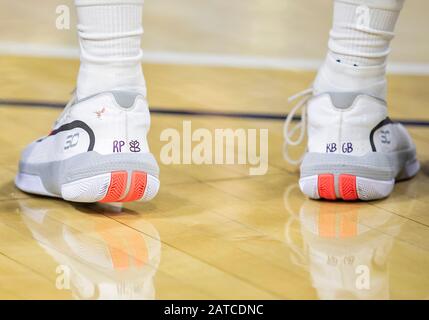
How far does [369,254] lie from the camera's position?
1.00 m

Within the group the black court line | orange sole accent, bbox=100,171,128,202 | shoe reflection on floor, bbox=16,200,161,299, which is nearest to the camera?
shoe reflection on floor, bbox=16,200,161,299

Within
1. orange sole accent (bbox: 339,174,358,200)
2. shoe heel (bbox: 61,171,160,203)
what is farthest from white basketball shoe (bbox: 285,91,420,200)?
shoe heel (bbox: 61,171,160,203)

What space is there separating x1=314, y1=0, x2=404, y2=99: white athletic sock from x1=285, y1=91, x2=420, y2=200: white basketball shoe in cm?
2

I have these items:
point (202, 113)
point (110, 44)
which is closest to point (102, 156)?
point (110, 44)

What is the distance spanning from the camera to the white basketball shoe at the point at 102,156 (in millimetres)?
1078

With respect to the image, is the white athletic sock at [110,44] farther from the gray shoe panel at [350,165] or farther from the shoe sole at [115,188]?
the gray shoe panel at [350,165]

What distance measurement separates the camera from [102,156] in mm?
1092

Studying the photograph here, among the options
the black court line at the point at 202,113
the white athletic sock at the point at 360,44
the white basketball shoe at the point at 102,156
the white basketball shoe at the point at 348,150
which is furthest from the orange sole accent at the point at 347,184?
the black court line at the point at 202,113

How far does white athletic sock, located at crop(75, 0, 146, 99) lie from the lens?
110 cm

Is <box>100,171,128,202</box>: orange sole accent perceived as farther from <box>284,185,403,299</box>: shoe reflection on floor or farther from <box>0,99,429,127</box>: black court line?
→ <box>0,99,429,127</box>: black court line

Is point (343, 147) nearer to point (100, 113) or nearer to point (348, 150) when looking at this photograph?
point (348, 150)

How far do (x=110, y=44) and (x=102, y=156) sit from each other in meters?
0.13
